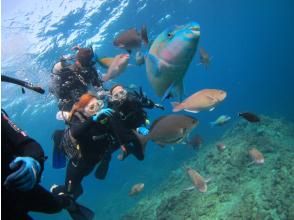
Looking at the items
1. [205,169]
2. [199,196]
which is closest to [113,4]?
[205,169]

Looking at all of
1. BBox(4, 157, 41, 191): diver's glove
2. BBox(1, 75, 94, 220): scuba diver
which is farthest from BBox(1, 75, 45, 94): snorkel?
BBox(4, 157, 41, 191): diver's glove

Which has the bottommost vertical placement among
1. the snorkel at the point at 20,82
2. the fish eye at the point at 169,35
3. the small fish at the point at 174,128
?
the small fish at the point at 174,128

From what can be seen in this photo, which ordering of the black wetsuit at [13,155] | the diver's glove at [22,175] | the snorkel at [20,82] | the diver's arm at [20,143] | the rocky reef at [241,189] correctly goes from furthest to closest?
the rocky reef at [241,189]
the diver's arm at [20,143]
the snorkel at [20,82]
the black wetsuit at [13,155]
the diver's glove at [22,175]

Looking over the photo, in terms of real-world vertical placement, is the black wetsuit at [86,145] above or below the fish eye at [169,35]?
below

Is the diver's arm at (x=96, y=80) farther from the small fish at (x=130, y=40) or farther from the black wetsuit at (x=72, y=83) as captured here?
the small fish at (x=130, y=40)

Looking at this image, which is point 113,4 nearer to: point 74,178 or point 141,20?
point 141,20

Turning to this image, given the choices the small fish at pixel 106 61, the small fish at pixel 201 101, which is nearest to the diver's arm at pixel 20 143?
the small fish at pixel 201 101

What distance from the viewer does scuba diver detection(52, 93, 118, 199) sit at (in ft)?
18.5

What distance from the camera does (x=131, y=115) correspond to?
20.5 feet

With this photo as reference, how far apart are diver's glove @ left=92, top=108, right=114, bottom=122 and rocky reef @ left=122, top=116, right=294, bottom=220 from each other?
15.1ft

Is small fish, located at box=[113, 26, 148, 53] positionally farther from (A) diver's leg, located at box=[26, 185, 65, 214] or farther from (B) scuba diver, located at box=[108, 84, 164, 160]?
(A) diver's leg, located at box=[26, 185, 65, 214]

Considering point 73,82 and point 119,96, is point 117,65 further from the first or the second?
point 73,82

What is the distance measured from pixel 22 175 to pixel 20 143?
0.82 m

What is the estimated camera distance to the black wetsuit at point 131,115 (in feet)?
19.0
